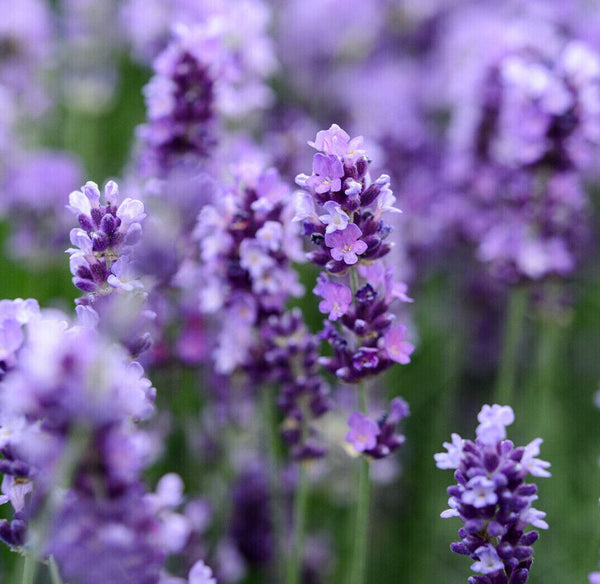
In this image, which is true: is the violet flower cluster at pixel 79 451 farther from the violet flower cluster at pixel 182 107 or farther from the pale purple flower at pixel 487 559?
the violet flower cluster at pixel 182 107

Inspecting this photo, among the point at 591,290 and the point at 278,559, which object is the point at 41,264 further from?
the point at 591,290

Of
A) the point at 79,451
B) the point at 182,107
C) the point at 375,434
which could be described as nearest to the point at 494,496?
the point at 375,434

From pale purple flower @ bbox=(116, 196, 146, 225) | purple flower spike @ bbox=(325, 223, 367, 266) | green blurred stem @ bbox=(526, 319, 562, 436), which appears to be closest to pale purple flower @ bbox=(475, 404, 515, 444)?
purple flower spike @ bbox=(325, 223, 367, 266)

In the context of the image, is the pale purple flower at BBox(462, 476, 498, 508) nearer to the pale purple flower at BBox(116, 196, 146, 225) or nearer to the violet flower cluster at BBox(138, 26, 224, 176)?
the pale purple flower at BBox(116, 196, 146, 225)

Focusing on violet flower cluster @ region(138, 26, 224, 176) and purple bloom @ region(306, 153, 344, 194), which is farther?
violet flower cluster @ region(138, 26, 224, 176)

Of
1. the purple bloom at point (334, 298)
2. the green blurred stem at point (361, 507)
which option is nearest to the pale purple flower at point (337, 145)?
the purple bloom at point (334, 298)
